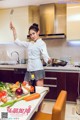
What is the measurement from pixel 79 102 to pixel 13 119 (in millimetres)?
2042

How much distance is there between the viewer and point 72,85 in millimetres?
3090

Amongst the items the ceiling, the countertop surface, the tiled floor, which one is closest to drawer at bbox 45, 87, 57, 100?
the tiled floor

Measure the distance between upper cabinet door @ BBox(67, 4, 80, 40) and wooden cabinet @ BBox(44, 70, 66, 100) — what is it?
0.80 metres

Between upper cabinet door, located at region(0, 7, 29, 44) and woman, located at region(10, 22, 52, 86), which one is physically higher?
upper cabinet door, located at region(0, 7, 29, 44)

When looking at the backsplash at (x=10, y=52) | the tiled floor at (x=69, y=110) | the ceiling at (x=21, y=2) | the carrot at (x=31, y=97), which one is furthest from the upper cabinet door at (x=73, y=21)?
the carrot at (x=31, y=97)

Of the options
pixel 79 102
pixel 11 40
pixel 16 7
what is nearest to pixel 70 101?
pixel 79 102

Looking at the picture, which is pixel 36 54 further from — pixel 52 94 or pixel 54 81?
pixel 52 94

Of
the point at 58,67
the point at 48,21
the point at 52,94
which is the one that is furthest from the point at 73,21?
the point at 52,94

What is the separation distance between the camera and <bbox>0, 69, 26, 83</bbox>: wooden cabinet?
10.9 ft

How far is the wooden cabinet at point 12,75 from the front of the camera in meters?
3.31

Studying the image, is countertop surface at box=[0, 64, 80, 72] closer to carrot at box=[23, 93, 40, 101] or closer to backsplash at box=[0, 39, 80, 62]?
backsplash at box=[0, 39, 80, 62]

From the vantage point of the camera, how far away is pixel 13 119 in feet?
3.81

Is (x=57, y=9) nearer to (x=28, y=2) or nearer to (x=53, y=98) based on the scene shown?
(x=28, y=2)

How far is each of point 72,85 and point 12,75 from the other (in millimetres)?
1279
